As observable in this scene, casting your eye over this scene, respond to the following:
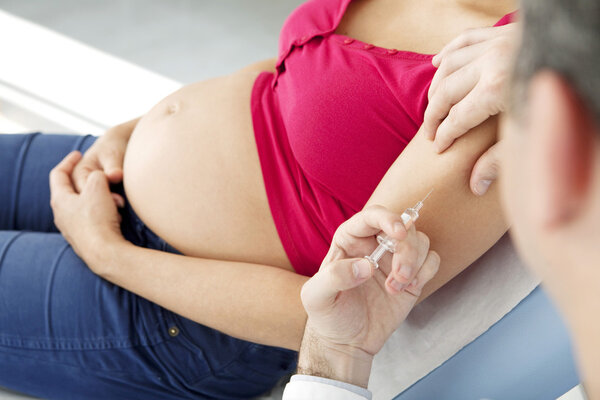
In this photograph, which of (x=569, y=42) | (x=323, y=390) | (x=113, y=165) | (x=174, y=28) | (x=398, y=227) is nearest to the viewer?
(x=569, y=42)

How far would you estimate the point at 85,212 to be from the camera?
50.0 inches

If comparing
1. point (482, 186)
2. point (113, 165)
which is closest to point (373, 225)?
point (482, 186)

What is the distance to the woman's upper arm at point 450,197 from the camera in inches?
34.0

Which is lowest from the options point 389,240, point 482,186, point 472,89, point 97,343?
point 97,343

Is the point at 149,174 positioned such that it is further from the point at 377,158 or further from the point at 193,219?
the point at 377,158

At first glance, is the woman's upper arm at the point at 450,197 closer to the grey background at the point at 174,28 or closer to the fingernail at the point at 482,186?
the fingernail at the point at 482,186

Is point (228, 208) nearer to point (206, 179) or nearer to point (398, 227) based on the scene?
point (206, 179)

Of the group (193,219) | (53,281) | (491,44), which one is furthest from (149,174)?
(491,44)

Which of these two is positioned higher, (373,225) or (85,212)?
(373,225)

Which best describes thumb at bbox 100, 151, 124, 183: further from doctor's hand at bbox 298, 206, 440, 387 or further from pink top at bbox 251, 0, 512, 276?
doctor's hand at bbox 298, 206, 440, 387

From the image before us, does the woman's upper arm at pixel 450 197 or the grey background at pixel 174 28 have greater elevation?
the grey background at pixel 174 28

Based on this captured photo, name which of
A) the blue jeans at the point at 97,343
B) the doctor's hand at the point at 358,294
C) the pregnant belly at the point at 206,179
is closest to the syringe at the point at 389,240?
the doctor's hand at the point at 358,294

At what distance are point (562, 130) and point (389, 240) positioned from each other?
1.61ft

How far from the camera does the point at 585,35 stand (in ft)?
1.24
